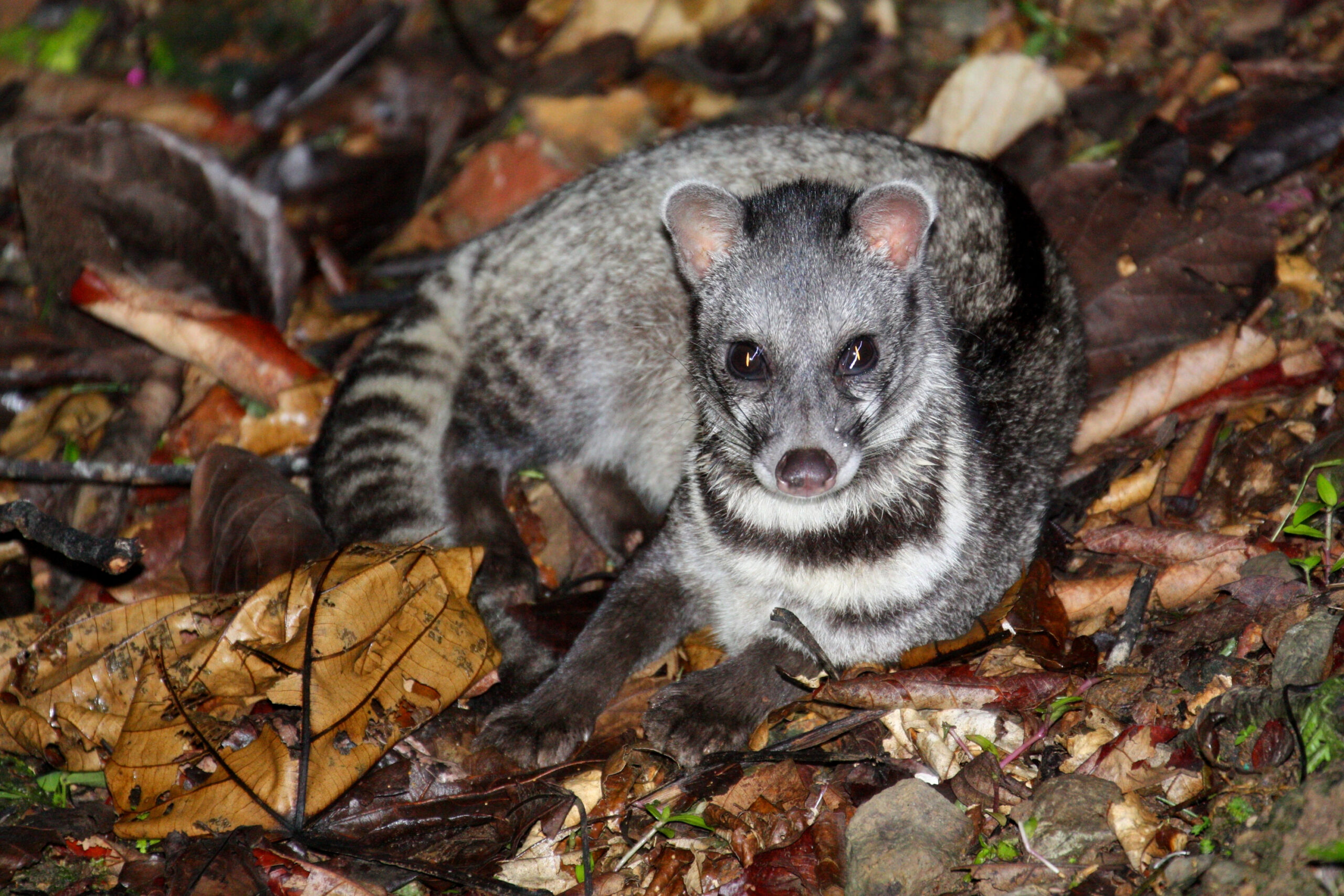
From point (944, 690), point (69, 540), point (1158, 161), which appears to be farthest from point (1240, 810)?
point (69, 540)

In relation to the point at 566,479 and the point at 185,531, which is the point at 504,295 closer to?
the point at 566,479

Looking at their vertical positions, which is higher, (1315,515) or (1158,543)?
(1315,515)

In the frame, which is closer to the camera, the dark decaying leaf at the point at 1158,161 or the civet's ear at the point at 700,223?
the civet's ear at the point at 700,223

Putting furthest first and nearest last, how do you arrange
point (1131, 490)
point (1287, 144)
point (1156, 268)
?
point (1287, 144), point (1156, 268), point (1131, 490)

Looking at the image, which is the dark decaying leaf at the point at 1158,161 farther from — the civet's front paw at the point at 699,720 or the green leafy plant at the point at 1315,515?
the civet's front paw at the point at 699,720

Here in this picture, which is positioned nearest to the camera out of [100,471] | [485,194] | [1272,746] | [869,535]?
[1272,746]

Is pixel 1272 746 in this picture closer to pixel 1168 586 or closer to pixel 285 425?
pixel 1168 586

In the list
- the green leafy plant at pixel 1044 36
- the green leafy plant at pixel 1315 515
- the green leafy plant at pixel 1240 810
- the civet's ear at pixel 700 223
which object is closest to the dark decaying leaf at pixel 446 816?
the civet's ear at pixel 700 223
